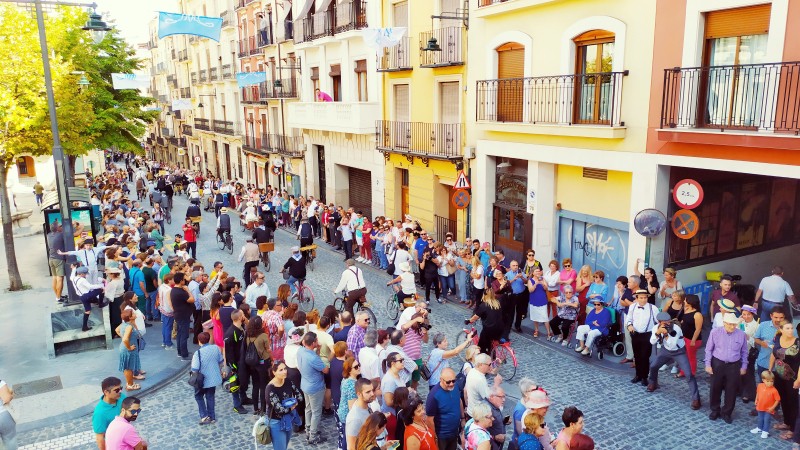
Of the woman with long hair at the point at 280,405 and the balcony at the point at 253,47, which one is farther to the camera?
the balcony at the point at 253,47

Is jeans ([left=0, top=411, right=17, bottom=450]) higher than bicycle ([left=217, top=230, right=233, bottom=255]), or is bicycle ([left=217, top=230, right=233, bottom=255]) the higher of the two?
jeans ([left=0, top=411, right=17, bottom=450])

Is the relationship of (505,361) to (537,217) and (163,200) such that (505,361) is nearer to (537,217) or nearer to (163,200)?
(537,217)

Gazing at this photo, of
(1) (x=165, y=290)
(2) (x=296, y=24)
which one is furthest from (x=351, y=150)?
(1) (x=165, y=290)

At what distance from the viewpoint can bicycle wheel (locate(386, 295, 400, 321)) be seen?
45.2 feet

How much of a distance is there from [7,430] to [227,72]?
3722cm

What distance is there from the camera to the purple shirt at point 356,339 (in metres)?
8.90

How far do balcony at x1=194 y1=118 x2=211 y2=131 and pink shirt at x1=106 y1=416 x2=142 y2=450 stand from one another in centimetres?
4334

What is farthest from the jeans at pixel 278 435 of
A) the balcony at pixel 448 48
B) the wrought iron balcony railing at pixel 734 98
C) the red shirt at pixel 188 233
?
the balcony at pixel 448 48

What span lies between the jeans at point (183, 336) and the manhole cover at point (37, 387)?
210 centimetres

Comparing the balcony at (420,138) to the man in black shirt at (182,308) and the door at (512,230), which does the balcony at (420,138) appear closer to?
the door at (512,230)

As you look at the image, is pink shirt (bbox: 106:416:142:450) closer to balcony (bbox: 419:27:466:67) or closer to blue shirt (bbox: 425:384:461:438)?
blue shirt (bbox: 425:384:461:438)

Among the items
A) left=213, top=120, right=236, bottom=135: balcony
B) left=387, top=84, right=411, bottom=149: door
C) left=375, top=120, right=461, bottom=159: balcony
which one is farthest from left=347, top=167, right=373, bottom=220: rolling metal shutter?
left=213, top=120, right=236, bottom=135: balcony

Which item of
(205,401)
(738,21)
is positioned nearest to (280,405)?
(205,401)

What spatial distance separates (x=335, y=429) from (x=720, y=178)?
1010 centimetres
